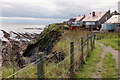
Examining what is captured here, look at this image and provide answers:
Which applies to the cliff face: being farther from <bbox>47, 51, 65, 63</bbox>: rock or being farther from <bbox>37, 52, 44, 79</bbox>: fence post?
<bbox>37, 52, 44, 79</bbox>: fence post

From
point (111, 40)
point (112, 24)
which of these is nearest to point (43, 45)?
point (111, 40)

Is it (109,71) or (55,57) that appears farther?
(55,57)

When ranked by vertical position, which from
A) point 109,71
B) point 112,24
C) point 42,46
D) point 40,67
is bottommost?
point 42,46

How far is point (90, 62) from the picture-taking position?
8.21 meters

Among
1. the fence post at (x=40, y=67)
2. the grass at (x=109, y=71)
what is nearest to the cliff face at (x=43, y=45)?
the grass at (x=109, y=71)

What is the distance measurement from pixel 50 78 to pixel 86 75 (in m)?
1.86

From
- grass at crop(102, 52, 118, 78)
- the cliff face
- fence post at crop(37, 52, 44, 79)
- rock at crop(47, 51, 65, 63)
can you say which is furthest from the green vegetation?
fence post at crop(37, 52, 44, 79)

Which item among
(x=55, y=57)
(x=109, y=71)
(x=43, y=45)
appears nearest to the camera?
(x=109, y=71)

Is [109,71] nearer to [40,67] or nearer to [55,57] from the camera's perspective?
[55,57]

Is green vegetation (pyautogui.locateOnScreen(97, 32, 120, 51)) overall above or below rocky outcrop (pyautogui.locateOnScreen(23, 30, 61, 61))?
above

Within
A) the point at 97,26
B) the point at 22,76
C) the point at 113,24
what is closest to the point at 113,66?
the point at 22,76

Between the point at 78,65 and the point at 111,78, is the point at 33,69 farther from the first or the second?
the point at 111,78

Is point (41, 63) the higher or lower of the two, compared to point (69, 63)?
higher

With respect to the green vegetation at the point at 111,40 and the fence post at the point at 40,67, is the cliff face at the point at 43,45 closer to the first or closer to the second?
the green vegetation at the point at 111,40
